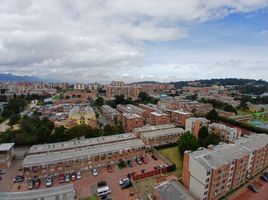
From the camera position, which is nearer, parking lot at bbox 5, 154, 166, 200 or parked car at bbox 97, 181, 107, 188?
parking lot at bbox 5, 154, 166, 200

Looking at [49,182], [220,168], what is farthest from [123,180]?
[220,168]

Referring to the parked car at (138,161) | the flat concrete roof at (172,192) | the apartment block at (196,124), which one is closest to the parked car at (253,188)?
the flat concrete roof at (172,192)

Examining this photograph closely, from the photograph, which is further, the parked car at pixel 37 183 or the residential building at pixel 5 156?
the residential building at pixel 5 156

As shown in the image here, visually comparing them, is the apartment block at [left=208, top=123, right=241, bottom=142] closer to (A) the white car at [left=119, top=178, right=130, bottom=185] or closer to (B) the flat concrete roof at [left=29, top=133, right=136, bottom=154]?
(B) the flat concrete roof at [left=29, top=133, right=136, bottom=154]

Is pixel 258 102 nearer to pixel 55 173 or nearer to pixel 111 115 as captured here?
pixel 111 115

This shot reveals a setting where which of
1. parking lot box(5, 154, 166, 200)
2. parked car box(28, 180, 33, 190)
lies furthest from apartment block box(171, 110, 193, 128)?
parked car box(28, 180, 33, 190)

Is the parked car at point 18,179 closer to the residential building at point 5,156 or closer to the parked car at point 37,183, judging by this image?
the parked car at point 37,183

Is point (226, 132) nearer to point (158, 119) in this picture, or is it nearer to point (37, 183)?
point (158, 119)
